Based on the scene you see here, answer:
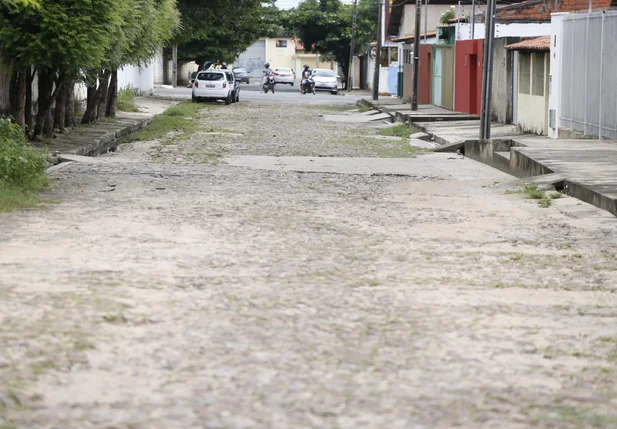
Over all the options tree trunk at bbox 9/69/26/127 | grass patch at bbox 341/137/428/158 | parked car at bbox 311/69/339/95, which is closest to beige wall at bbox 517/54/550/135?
grass patch at bbox 341/137/428/158

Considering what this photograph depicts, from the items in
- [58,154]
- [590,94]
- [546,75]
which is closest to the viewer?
[58,154]

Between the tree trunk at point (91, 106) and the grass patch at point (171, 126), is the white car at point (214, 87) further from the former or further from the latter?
the tree trunk at point (91, 106)

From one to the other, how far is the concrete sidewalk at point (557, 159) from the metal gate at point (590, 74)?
81cm

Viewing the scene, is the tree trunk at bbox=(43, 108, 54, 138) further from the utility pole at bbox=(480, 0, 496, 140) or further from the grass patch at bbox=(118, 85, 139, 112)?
the grass patch at bbox=(118, 85, 139, 112)

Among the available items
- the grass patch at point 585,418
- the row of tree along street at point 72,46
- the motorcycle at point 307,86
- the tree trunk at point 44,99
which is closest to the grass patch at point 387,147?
the row of tree along street at point 72,46

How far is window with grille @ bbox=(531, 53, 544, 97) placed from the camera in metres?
25.8

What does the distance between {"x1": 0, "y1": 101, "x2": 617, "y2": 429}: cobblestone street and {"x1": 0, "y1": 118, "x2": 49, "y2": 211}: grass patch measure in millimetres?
370

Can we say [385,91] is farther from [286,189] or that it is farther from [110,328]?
[110,328]

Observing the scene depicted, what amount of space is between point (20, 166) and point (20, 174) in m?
0.10

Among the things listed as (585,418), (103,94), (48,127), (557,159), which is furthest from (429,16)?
(585,418)

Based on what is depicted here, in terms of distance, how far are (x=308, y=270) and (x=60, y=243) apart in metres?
2.32

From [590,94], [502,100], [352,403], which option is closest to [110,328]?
[352,403]

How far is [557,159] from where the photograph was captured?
17359 mm

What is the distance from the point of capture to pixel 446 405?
5.38 metres
